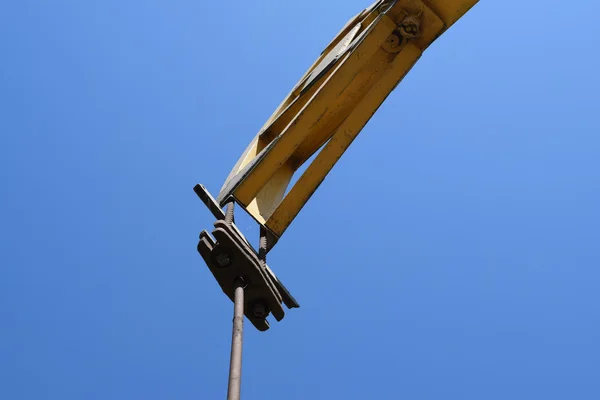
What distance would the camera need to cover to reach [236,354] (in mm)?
3512

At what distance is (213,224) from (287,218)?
1.44 meters

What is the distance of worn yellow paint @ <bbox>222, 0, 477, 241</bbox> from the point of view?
6.09 meters

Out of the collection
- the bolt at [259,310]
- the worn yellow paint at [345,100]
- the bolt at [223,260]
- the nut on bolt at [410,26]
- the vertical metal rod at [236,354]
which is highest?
the nut on bolt at [410,26]

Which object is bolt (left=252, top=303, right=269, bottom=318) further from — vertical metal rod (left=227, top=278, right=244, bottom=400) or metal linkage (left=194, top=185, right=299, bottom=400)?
vertical metal rod (left=227, top=278, right=244, bottom=400)

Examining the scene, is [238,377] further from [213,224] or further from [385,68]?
[385,68]

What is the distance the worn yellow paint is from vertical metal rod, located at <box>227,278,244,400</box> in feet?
6.54

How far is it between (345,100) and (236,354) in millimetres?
3522

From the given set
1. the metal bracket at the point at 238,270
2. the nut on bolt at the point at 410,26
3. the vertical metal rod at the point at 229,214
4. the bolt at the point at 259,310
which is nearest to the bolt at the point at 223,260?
the metal bracket at the point at 238,270

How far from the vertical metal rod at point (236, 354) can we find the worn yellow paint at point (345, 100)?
1.99 m

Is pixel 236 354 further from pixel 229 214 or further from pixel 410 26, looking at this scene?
pixel 410 26

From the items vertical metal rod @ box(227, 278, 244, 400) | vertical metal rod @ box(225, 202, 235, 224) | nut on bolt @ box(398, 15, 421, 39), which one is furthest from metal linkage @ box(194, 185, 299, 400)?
nut on bolt @ box(398, 15, 421, 39)

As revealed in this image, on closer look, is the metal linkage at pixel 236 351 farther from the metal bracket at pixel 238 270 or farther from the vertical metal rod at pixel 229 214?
the vertical metal rod at pixel 229 214

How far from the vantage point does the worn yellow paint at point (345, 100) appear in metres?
6.09

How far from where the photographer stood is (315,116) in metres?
6.17
